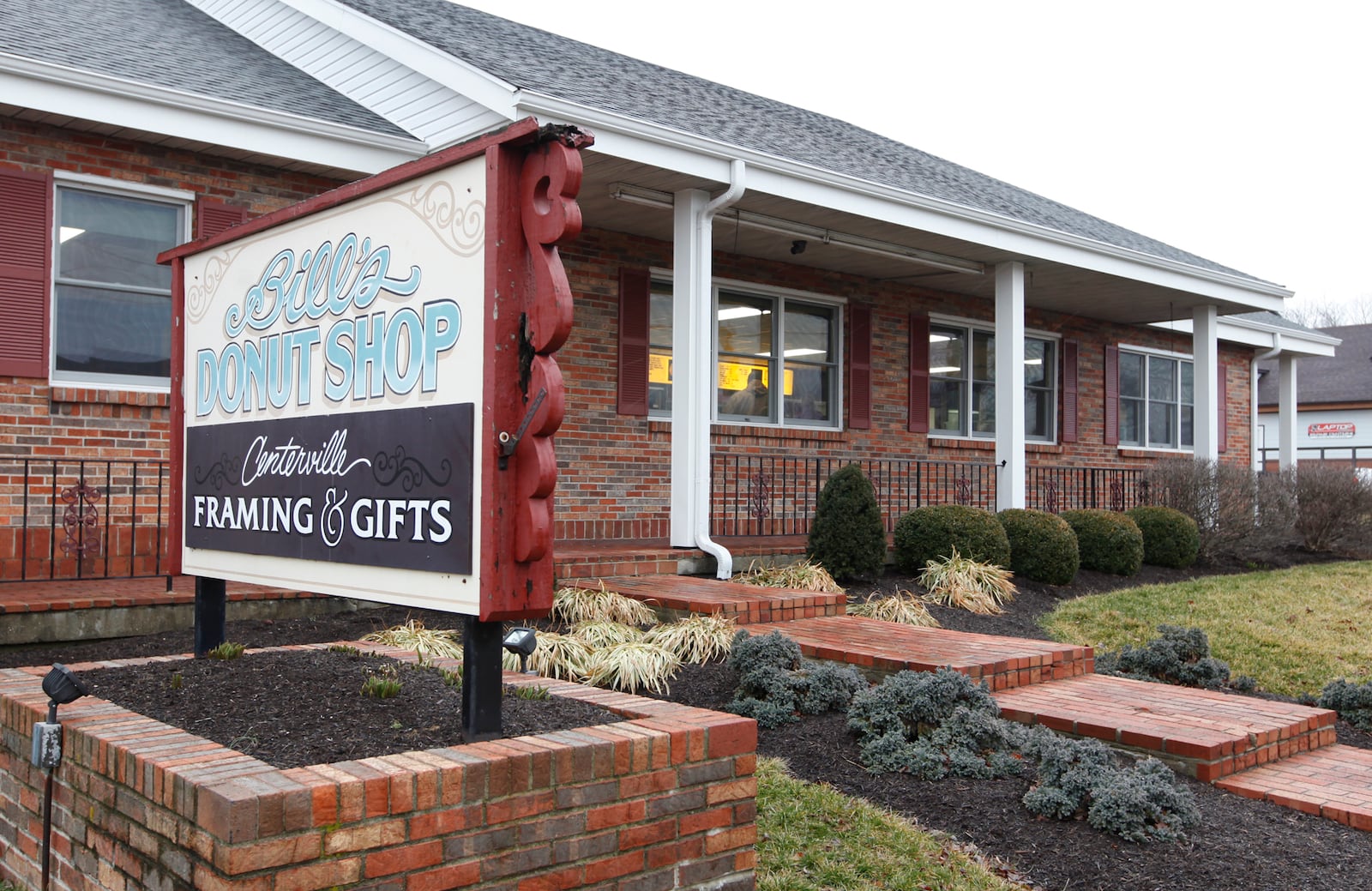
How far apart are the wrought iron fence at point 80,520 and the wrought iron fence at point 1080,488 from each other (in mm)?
9907

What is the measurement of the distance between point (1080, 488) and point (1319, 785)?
1110 cm

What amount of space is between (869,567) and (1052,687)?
3.19m

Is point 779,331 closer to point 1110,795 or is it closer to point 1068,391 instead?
point 1068,391

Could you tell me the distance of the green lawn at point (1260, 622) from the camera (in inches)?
295

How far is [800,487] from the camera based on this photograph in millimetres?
12461

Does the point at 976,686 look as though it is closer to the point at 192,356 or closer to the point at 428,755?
the point at 428,755

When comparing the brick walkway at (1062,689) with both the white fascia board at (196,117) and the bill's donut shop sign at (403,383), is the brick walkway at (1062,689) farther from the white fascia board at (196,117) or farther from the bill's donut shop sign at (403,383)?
the white fascia board at (196,117)

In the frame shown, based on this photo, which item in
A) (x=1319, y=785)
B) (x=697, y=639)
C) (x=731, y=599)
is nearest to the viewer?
(x=1319, y=785)

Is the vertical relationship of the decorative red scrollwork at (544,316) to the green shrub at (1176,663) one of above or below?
above

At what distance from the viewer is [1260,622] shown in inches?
351

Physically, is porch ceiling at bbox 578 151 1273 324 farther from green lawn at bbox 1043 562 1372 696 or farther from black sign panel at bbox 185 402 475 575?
black sign panel at bbox 185 402 475 575

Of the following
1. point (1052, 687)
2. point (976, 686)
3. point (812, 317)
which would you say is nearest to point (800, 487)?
point (812, 317)

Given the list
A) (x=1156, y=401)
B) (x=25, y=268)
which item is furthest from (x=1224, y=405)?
(x=25, y=268)

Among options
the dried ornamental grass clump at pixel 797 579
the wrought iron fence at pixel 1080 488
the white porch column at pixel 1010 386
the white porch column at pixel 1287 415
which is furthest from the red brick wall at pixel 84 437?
the white porch column at pixel 1287 415
